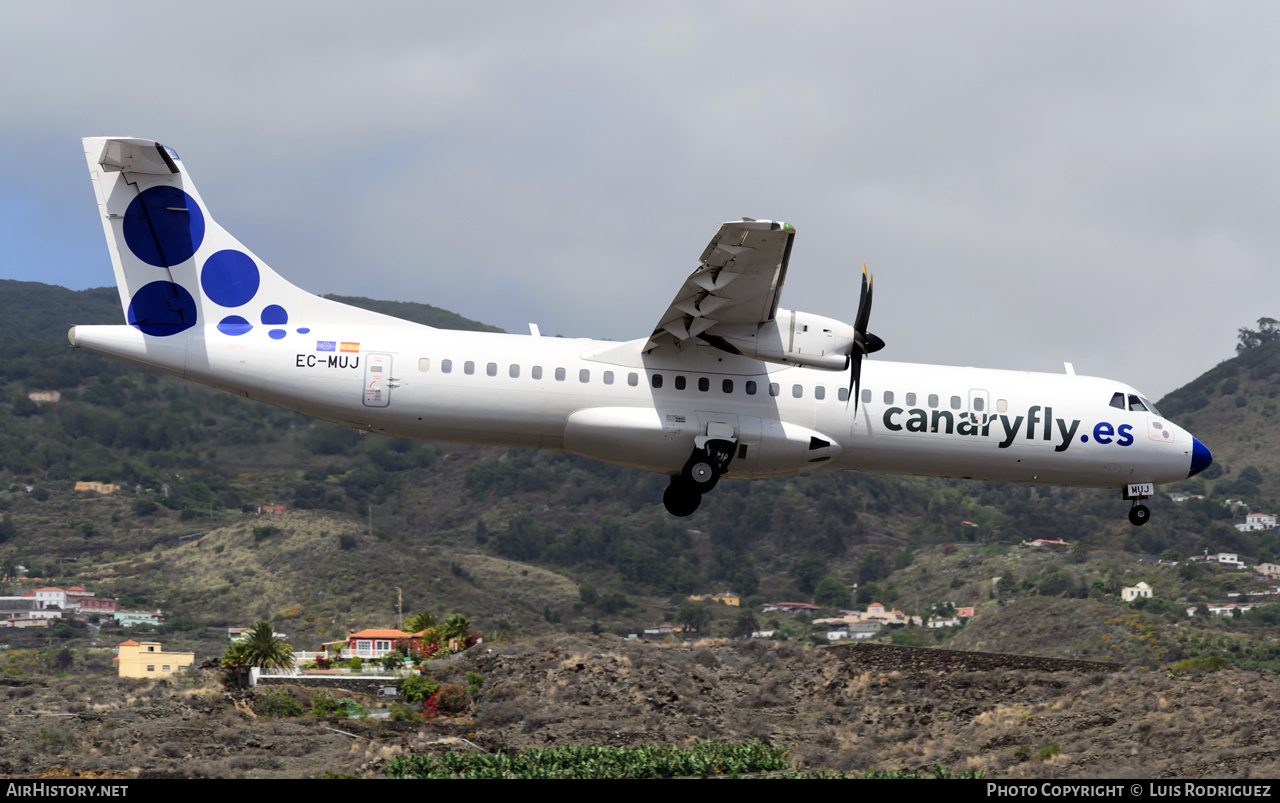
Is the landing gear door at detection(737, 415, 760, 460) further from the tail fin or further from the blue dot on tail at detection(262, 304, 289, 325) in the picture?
the blue dot on tail at detection(262, 304, 289, 325)

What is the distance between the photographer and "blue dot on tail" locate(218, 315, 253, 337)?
2694cm

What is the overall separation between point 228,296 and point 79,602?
12495cm

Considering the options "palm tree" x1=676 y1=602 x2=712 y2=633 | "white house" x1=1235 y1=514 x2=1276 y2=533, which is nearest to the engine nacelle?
"palm tree" x1=676 y1=602 x2=712 y2=633

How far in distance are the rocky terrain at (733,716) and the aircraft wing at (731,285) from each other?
33.0 metres

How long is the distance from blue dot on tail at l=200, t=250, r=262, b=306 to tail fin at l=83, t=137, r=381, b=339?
0.8 inches

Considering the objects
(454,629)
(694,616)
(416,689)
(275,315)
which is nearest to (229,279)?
(275,315)

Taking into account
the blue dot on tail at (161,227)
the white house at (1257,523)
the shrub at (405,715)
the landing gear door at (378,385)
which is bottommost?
the shrub at (405,715)

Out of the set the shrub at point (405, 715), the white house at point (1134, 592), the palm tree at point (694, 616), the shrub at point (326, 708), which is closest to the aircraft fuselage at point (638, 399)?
the shrub at point (326, 708)

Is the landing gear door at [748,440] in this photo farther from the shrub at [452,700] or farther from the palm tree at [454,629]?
the palm tree at [454,629]

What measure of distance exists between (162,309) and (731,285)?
11968mm

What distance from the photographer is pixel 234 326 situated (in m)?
27.1

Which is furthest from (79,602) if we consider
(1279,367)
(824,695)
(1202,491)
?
(1279,367)

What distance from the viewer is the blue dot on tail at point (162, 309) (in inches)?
1055
